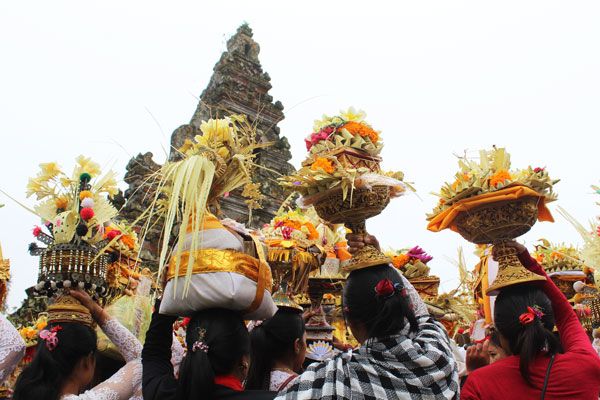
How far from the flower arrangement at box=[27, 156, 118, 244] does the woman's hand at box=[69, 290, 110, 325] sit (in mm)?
295

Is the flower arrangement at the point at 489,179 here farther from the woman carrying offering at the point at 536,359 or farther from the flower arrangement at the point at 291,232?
the flower arrangement at the point at 291,232

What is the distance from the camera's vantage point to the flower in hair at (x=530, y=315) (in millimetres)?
2332

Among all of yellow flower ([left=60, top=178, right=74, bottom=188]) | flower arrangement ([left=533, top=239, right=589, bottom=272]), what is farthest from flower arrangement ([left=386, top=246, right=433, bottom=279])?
yellow flower ([left=60, top=178, right=74, bottom=188])

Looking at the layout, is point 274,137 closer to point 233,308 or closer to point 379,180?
point 379,180

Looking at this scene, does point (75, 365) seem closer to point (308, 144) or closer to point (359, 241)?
point (359, 241)

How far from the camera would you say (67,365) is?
238 centimetres

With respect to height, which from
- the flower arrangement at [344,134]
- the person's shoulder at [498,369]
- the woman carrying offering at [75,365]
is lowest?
the person's shoulder at [498,369]

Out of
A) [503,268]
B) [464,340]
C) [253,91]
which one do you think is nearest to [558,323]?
[503,268]

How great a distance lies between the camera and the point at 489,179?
3014 mm

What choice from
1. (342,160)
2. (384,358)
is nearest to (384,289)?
(384,358)

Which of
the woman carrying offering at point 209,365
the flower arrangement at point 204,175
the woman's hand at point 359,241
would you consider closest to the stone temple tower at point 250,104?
the woman's hand at point 359,241

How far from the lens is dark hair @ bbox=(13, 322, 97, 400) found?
225 cm

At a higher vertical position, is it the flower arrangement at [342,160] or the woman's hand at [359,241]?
the flower arrangement at [342,160]

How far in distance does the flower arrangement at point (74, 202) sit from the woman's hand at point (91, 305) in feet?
0.97
